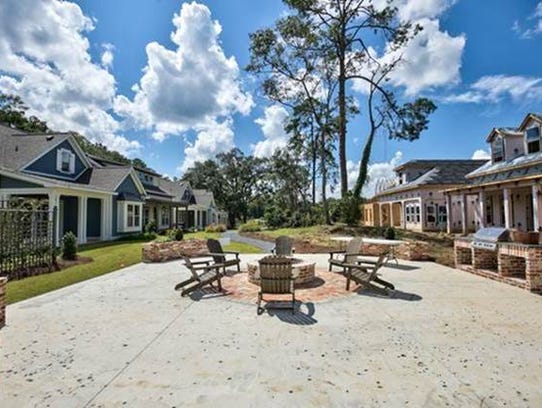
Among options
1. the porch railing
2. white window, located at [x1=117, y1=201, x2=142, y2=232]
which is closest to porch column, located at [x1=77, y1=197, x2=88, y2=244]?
white window, located at [x1=117, y1=201, x2=142, y2=232]

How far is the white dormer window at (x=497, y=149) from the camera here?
57.9 feet

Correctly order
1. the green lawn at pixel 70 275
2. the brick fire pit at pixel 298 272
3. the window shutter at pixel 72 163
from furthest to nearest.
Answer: the window shutter at pixel 72 163
the brick fire pit at pixel 298 272
the green lawn at pixel 70 275

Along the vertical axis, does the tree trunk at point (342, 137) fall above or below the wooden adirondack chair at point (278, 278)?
above

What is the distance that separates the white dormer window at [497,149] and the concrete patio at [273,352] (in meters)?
14.7

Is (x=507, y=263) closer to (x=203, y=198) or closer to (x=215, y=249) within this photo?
(x=215, y=249)

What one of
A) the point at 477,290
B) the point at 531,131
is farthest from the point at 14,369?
the point at 531,131

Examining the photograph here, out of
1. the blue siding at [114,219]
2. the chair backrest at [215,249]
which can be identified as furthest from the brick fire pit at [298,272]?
the blue siding at [114,219]

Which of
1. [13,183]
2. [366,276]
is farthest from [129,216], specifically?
[366,276]

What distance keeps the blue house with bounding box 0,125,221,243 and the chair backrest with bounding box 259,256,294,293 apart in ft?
40.3

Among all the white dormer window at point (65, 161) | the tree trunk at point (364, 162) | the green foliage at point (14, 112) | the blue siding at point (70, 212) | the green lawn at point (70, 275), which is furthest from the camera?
the green foliage at point (14, 112)

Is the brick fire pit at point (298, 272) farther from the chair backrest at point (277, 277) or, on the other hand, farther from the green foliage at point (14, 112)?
the green foliage at point (14, 112)

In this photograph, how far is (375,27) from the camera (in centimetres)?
2042

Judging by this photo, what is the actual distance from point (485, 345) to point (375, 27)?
2166cm

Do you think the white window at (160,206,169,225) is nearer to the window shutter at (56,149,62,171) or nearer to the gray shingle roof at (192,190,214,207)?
the gray shingle roof at (192,190,214,207)
